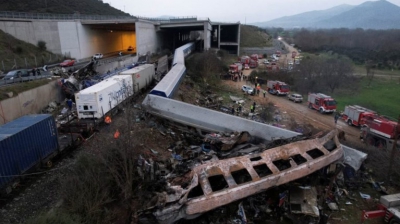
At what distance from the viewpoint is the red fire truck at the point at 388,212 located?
33.2 ft

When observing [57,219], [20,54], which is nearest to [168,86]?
[57,219]

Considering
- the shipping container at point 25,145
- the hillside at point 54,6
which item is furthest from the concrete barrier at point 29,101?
the hillside at point 54,6

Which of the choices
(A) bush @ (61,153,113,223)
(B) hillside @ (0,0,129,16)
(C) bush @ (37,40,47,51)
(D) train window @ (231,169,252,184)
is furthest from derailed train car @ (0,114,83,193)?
(B) hillside @ (0,0,129,16)

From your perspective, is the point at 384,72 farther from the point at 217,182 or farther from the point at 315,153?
the point at 217,182

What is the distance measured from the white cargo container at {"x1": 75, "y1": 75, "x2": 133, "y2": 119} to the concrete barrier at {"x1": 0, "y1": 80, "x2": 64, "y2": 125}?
16.2ft

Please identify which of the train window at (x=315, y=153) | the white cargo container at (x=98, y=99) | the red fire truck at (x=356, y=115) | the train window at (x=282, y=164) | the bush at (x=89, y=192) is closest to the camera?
the bush at (x=89, y=192)

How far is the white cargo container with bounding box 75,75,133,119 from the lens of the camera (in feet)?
56.4

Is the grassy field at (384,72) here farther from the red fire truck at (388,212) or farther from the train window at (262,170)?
the train window at (262,170)

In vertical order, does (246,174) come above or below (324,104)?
above

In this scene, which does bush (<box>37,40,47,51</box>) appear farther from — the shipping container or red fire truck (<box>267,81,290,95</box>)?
red fire truck (<box>267,81,290,95</box>)

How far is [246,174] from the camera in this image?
10633 mm

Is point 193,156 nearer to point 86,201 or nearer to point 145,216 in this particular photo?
point 145,216

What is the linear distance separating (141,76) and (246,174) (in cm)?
1736

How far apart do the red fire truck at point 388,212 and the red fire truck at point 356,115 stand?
14.4 meters
